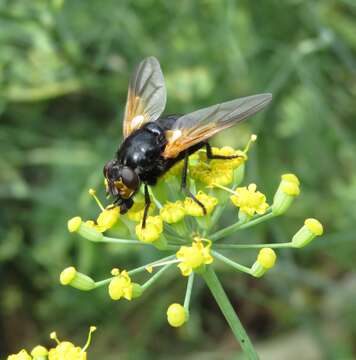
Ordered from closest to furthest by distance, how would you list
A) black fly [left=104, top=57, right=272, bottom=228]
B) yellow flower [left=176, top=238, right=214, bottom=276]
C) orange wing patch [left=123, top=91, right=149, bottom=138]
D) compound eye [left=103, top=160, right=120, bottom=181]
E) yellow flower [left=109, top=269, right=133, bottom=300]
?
yellow flower [left=176, top=238, right=214, bottom=276] < yellow flower [left=109, top=269, right=133, bottom=300] < black fly [left=104, top=57, right=272, bottom=228] < compound eye [left=103, top=160, right=120, bottom=181] < orange wing patch [left=123, top=91, right=149, bottom=138]

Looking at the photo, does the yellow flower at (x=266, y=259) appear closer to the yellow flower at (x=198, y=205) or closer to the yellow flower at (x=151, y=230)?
the yellow flower at (x=198, y=205)

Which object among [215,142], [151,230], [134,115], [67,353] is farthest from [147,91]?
[215,142]

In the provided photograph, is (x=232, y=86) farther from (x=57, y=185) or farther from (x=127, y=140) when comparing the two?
(x=127, y=140)

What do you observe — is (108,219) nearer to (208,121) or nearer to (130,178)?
(130,178)

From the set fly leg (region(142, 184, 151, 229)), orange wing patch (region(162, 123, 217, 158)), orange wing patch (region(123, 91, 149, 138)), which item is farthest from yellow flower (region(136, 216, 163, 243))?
orange wing patch (region(123, 91, 149, 138))

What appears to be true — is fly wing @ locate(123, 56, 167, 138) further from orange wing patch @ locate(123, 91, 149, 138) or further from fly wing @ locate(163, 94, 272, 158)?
fly wing @ locate(163, 94, 272, 158)

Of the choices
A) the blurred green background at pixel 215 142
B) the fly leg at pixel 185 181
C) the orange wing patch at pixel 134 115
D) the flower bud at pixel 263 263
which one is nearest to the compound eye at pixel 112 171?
the fly leg at pixel 185 181

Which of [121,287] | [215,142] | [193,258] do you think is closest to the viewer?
[193,258]
